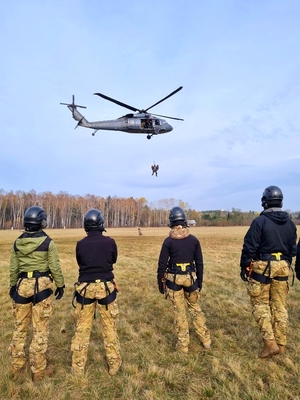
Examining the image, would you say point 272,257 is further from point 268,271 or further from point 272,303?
point 272,303

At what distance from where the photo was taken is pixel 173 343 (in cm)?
542

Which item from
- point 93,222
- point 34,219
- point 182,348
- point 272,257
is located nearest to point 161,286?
point 182,348

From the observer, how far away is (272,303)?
16.2 ft

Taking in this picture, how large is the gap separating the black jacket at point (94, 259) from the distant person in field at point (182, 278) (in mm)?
1191

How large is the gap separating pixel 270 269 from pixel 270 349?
135 centimetres

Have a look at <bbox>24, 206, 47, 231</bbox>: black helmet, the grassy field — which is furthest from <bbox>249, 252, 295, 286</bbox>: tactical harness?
<bbox>24, 206, 47, 231</bbox>: black helmet

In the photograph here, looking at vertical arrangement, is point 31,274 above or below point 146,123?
below

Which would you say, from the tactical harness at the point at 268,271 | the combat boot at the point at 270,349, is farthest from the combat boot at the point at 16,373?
the tactical harness at the point at 268,271

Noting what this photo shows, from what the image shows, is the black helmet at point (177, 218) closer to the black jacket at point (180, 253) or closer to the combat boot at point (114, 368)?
the black jacket at point (180, 253)

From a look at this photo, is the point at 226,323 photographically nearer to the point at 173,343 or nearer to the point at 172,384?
the point at 173,343

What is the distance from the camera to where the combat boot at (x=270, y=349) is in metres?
4.60

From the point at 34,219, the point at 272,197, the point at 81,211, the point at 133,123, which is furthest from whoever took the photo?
the point at 81,211

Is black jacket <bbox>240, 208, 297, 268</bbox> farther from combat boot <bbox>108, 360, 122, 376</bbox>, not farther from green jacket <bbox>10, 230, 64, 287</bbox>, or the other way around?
green jacket <bbox>10, 230, 64, 287</bbox>

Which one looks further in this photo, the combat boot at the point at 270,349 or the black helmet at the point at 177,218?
the black helmet at the point at 177,218
